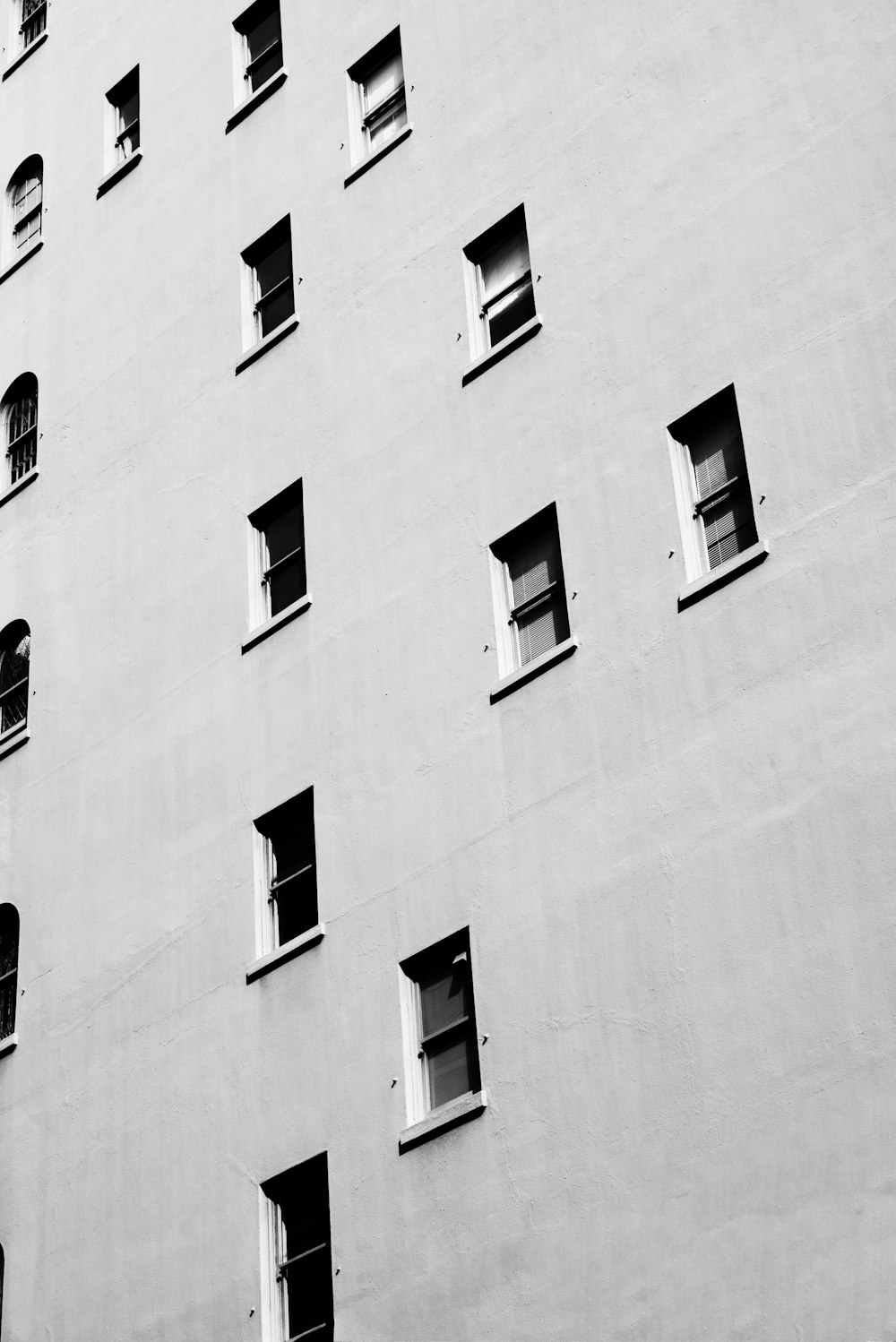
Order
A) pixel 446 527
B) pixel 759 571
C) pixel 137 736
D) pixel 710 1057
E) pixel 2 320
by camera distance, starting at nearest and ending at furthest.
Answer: pixel 710 1057, pixel 759 571, pixel 446 527, pixel 137 736, pixel 2 320

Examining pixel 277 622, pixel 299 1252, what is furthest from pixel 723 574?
pixel 299 1252

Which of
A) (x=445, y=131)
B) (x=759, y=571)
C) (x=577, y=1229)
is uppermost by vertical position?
(x=445, y=131)

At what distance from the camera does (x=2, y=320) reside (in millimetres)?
35875

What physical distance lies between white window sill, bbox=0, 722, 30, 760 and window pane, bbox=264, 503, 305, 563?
17.1 ft

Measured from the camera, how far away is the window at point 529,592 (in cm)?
2380

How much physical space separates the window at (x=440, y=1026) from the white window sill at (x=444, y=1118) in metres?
0.24

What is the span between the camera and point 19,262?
36188mm

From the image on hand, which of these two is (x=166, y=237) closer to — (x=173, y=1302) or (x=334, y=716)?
(x=334, y=716)

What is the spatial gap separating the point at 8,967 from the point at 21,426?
33.5 ft

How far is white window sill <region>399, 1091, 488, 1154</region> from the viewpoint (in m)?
21.5

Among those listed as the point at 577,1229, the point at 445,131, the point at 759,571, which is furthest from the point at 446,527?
the point at 577,1229

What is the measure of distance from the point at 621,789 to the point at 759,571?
2796 millimetres

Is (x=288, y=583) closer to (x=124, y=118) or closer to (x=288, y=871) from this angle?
(x=288, y=871)

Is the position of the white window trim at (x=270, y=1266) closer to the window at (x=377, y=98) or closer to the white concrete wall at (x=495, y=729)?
the white concrete wall at (x=495, y=729)
